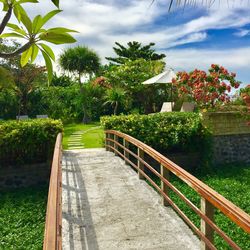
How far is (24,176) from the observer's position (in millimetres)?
10148

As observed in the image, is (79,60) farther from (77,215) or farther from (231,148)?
(77,215)

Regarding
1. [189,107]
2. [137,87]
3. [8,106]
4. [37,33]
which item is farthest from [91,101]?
[37,33]

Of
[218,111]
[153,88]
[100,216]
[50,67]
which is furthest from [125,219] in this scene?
[153,88]

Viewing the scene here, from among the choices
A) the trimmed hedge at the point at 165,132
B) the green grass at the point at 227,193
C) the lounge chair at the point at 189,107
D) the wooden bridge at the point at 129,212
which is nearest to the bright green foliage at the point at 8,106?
the lounge chair at the point at 189,107

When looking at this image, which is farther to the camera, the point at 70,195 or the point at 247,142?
the point at 247,142

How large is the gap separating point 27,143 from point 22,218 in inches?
125

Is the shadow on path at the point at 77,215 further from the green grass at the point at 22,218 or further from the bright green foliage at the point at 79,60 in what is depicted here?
the bright green foliage at the point at 79,60

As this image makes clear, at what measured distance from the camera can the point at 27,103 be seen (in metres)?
22.5

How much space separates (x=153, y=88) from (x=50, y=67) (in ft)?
67.3

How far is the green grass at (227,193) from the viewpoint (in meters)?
6.70

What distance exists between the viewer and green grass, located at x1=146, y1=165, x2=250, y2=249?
22.0 ft

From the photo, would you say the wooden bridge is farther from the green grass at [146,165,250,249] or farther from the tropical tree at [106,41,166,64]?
the tropical tree at [106,41,166,64]

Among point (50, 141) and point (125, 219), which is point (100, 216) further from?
point (50, 141)

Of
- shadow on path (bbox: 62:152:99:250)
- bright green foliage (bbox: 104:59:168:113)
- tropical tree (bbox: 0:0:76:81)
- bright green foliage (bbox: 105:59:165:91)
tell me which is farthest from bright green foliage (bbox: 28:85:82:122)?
tropical tree (bbox: 0:0:76:81)
